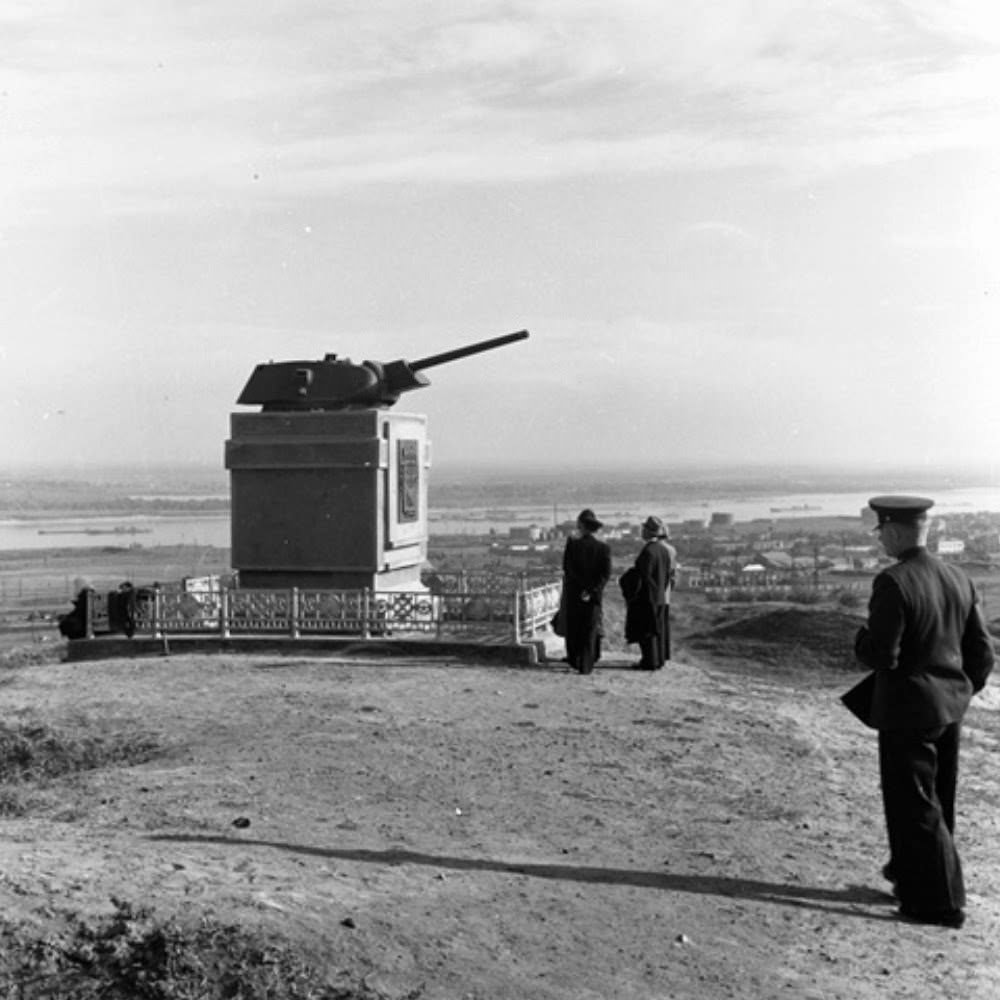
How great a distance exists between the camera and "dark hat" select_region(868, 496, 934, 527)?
655cm

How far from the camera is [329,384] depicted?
18.1m

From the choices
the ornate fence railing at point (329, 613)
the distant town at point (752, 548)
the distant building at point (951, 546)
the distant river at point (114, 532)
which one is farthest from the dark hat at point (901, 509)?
the distant river at point (114, 532)

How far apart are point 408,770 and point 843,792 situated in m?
2.94

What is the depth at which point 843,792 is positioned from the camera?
30.5 feet

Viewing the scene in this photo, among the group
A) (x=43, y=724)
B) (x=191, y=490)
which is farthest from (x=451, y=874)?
(x=191, y=490)

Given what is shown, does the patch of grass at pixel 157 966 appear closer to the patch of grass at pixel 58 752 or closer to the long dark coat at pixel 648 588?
the patch of grass at pixel 58 752

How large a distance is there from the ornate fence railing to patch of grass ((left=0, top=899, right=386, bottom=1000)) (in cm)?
990

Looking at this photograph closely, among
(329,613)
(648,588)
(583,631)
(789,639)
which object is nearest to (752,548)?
(789,639)

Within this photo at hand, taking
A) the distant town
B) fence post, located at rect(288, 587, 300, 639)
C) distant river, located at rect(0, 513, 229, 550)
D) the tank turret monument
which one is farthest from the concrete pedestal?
distant river, located at rect(0, 513, 229, 550)

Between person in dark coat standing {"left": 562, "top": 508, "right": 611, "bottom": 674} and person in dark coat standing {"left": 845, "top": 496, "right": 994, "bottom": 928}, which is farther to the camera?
person in dark coat standing {"left": 562, "top": 508, "right": 611, "bottom": 674}

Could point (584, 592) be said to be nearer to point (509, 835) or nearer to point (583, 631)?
point (583, 631)

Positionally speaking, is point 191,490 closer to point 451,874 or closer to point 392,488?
point 392,488

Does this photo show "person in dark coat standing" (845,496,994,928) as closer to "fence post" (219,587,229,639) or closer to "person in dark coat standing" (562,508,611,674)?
"person in dark coat standing" (562,508,611,674)

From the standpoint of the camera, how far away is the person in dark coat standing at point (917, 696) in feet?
21.0
